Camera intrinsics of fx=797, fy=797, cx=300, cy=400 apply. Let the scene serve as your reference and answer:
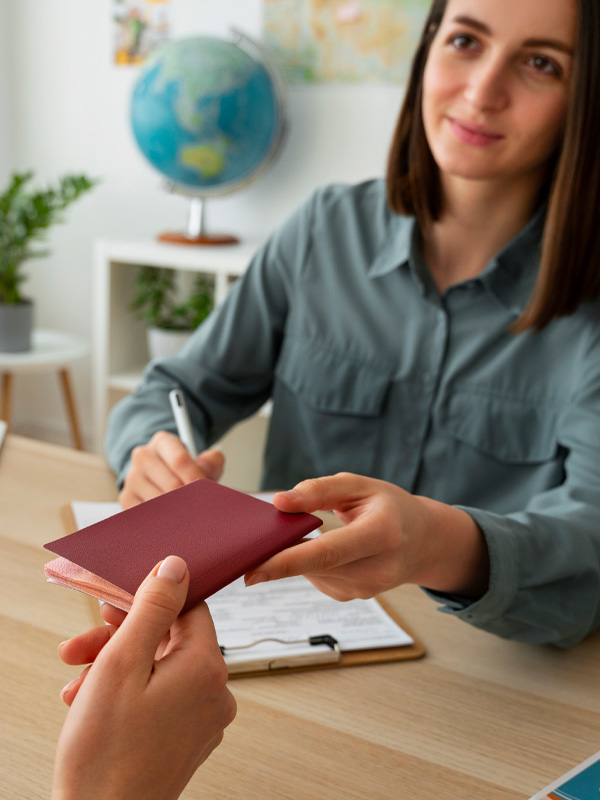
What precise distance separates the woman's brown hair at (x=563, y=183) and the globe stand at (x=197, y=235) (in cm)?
128

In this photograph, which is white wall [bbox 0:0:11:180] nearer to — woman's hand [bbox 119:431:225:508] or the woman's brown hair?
the woman's brown hair

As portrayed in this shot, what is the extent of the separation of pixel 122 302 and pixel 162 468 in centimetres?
182

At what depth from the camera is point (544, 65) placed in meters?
1.01

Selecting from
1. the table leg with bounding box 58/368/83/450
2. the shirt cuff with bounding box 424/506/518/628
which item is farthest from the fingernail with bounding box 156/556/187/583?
the table leg with bounding box 58/368/83/450

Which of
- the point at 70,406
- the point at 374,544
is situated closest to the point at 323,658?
the point at 374,544

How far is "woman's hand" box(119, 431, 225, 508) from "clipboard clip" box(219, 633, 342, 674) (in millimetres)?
210

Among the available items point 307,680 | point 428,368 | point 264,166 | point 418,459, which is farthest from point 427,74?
point 264,166

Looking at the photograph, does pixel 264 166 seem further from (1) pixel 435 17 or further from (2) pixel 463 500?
(2) pixel 463 500

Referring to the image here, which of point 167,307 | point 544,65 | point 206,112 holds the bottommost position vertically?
point 167,307

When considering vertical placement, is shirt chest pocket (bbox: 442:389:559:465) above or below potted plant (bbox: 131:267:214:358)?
above

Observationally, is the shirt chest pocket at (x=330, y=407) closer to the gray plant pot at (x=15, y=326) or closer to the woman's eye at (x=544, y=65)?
the woman's eye at (x=544, y=65)

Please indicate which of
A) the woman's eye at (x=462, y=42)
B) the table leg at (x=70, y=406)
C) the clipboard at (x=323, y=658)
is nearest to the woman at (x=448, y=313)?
the woman's eye at (x=462, y=42)

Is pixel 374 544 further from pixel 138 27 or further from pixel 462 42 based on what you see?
pixel 138 27

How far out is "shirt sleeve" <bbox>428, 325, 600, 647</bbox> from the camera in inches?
28.4
